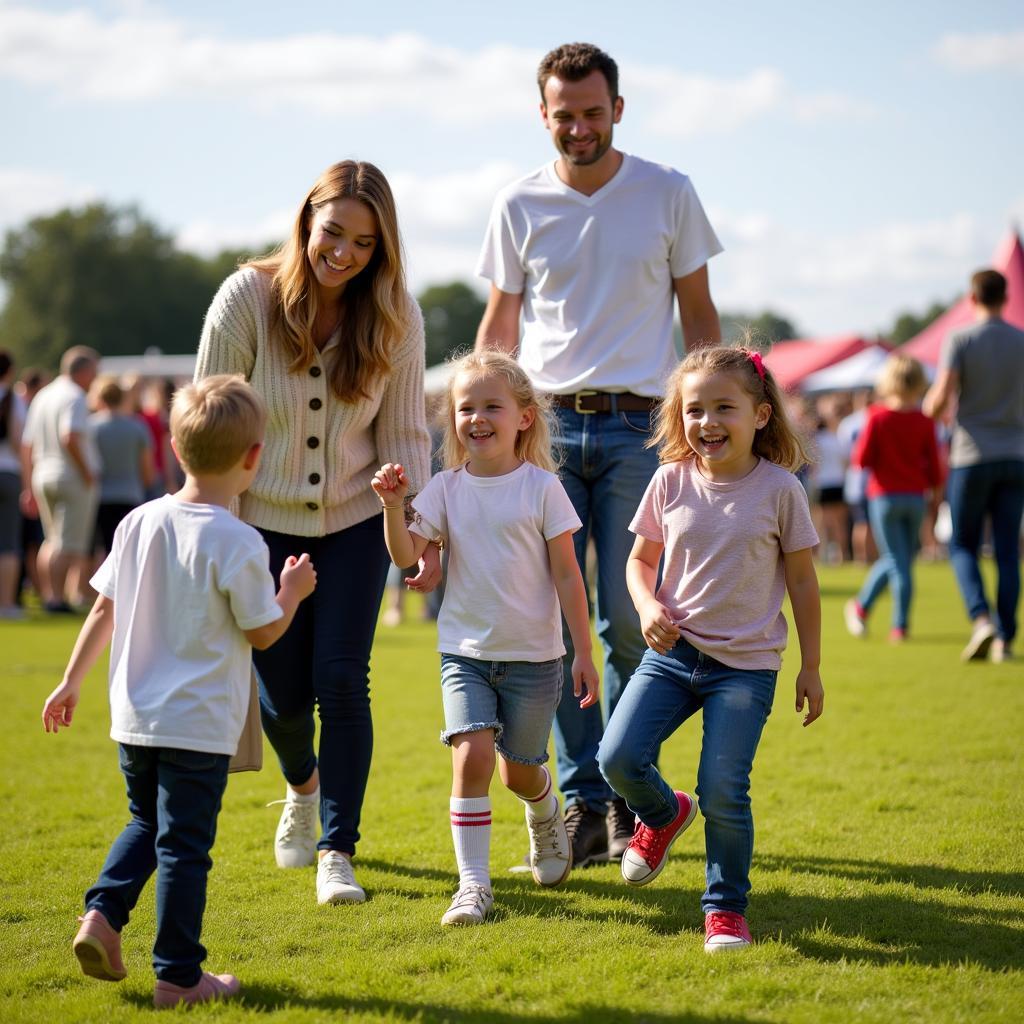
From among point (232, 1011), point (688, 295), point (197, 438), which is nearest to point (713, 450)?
point (688, 295)

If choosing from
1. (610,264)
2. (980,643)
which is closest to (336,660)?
(610,264)

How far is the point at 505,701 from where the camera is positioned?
4.47 m

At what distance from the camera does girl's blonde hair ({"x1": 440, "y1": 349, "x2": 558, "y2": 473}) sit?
4555mm

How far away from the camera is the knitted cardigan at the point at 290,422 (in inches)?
183

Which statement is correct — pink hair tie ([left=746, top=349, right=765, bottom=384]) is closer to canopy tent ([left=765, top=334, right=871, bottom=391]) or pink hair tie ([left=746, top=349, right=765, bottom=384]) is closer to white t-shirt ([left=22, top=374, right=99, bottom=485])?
white t-shirt ([left=22, top=374, right=99, bottom=485])

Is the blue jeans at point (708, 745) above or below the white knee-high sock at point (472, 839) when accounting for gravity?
above

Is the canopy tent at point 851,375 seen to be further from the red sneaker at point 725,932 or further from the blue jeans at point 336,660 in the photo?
the red sneaker at point 725,932

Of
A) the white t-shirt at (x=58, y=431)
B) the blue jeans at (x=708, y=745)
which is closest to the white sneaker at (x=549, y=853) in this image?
the blue jeans at (x=708, y=745)

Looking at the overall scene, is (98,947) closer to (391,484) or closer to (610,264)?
(391,484)

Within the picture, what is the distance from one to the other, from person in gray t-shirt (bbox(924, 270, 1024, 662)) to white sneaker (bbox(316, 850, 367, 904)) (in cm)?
648

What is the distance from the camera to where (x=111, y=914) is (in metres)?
3.56

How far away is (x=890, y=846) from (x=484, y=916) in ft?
5.75

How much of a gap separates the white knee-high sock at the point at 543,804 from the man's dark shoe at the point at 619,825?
58 cm

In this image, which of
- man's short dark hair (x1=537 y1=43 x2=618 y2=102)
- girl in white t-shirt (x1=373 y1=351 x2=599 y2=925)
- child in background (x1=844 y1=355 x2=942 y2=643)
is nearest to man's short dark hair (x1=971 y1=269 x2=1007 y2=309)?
child in background (x1=844 y1=355 x2=942 y2=643)
